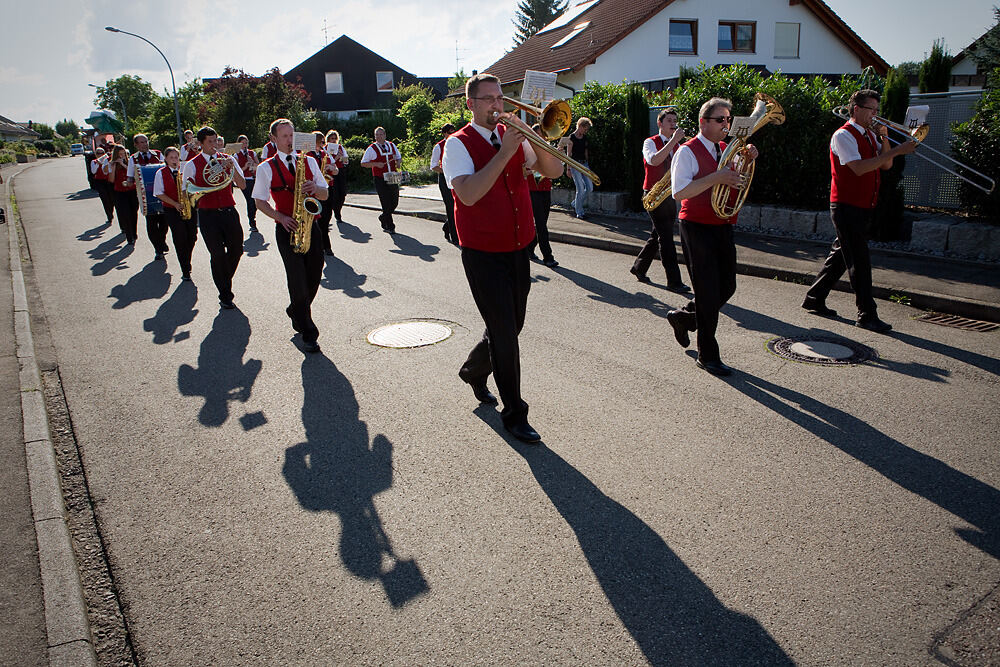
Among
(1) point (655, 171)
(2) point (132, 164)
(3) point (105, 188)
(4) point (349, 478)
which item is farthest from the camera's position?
(3) point (105, 188)

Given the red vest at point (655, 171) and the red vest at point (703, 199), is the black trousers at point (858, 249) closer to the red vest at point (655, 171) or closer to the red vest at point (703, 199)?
the red vest at point (703, 199)

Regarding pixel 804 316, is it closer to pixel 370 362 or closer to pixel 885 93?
pixel 370 362

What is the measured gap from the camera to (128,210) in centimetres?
1380

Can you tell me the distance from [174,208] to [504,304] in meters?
7.28

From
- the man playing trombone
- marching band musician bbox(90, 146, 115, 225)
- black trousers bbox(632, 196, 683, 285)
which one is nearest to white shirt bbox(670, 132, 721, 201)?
the man playing trombone

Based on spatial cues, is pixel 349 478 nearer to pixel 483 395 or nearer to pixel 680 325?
pixel 483 395

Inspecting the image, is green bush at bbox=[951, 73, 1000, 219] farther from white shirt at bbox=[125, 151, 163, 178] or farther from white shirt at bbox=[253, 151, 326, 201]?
white shirt at bbox=[125, 151, 163, 178]

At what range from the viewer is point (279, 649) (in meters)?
2.79

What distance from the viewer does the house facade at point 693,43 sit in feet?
82.9

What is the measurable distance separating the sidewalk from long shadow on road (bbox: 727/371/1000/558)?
3140mm

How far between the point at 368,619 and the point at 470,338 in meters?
3.98

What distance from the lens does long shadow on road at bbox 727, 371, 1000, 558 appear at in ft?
11.2

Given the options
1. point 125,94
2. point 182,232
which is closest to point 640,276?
point 182,232

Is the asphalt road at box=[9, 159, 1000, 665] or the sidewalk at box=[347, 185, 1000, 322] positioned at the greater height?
the sidewalk at box=[347, 185, 1000, 322]
